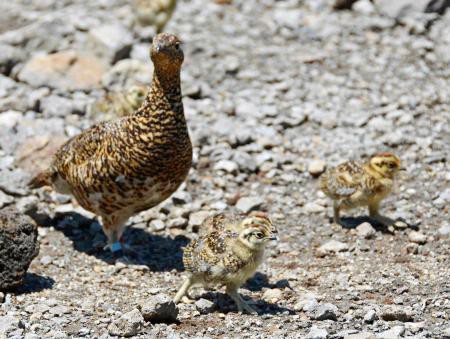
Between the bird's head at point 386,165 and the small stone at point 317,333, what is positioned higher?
the small stone at point 317,333

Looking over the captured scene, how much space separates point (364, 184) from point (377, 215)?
1.61 feet

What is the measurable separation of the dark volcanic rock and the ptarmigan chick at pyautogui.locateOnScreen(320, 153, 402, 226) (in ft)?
11.0

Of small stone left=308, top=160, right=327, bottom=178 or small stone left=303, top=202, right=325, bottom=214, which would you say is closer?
small stone left=303, top=202, right=325, bottom=214

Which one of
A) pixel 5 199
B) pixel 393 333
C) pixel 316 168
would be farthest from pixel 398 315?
pixel 5 199

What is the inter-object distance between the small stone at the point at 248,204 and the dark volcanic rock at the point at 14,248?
9.18 ft

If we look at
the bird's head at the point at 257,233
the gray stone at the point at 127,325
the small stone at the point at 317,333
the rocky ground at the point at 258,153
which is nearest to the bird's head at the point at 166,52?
the bird's head at the point at 257,233

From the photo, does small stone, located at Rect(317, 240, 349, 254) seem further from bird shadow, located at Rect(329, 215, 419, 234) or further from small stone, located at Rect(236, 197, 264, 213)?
small stone, located at Rect(236, 197, 264, 213)

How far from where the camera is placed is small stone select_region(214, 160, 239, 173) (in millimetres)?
11430

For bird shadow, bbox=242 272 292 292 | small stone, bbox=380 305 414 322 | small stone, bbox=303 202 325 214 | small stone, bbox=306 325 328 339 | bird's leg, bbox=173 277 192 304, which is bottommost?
small stone, bbox=303 202 325 214

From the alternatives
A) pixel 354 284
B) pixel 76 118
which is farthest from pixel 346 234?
pixel 76 118

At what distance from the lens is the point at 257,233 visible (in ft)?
26.3

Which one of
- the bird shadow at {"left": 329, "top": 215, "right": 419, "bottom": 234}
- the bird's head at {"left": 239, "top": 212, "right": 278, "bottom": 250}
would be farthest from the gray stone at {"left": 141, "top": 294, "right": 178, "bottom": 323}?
the bird shadow at {"left": 329, "top": 215, "right": 419, "bottom": 234}

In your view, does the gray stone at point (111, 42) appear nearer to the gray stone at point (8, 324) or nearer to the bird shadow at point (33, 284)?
the bird shadow at point (33, 284)

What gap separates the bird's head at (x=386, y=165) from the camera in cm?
1015
